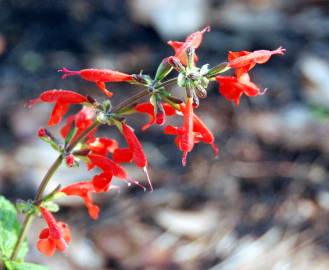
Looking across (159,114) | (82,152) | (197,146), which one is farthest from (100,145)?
(197,146)

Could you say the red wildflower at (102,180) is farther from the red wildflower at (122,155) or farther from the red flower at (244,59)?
the red flower at (244,59)

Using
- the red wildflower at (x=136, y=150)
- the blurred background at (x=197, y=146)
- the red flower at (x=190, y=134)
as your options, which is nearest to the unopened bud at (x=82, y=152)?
the red wildflower at (x=136, y=150)

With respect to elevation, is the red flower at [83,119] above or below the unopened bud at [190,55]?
above

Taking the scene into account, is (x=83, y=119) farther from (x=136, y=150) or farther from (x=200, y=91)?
(x=200, y=91)

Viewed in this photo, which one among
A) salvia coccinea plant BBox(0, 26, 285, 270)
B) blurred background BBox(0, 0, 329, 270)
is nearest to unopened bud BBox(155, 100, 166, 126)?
salvia coccinea plant BBox(0, 26, 285, 270)

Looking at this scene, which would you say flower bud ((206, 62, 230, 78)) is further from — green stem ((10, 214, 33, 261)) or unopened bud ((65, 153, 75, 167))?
green stem ((10, 214, 33, 261))

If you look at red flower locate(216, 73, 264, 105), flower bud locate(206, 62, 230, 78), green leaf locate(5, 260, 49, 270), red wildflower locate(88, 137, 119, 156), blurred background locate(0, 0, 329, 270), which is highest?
blurred background locate(0, 0, 329, 270)
